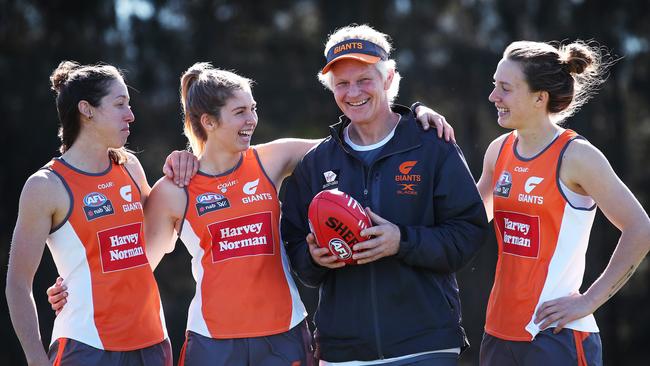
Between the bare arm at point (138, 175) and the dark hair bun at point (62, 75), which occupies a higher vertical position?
the dark hair bun at point (62, 75)

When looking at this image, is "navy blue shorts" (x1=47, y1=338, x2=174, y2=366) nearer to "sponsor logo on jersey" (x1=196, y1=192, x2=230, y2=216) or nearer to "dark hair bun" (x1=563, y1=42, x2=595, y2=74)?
"sponsor logo on jersey" (x1=196, y1=192, x2=230, y2=216)

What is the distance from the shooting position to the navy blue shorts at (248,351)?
12.7ft

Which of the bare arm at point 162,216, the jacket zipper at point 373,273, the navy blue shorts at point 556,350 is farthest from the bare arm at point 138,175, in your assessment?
the navy blue shorts at point 556,350

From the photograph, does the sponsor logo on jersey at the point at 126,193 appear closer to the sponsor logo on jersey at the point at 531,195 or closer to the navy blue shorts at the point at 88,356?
the navy blue shorts at the point at 88,356

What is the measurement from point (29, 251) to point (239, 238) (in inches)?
35.3

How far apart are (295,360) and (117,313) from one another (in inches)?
31.7

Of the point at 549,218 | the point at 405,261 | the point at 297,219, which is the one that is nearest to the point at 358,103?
the point at 297,219

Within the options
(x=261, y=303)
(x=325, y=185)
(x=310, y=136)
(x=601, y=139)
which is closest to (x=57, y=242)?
(x=261, y=303)

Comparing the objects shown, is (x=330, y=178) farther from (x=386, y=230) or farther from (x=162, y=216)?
(x=162, y=216)

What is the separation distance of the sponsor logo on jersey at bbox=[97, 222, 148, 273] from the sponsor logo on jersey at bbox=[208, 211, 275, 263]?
34 centimetres

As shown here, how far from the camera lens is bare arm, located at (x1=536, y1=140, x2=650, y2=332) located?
3676 mm

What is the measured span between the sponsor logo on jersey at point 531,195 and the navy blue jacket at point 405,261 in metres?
0.27

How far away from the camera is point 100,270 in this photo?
12.8 feet

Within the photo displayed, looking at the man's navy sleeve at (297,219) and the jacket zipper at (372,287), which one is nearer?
the jacket zipper at (372,287)
